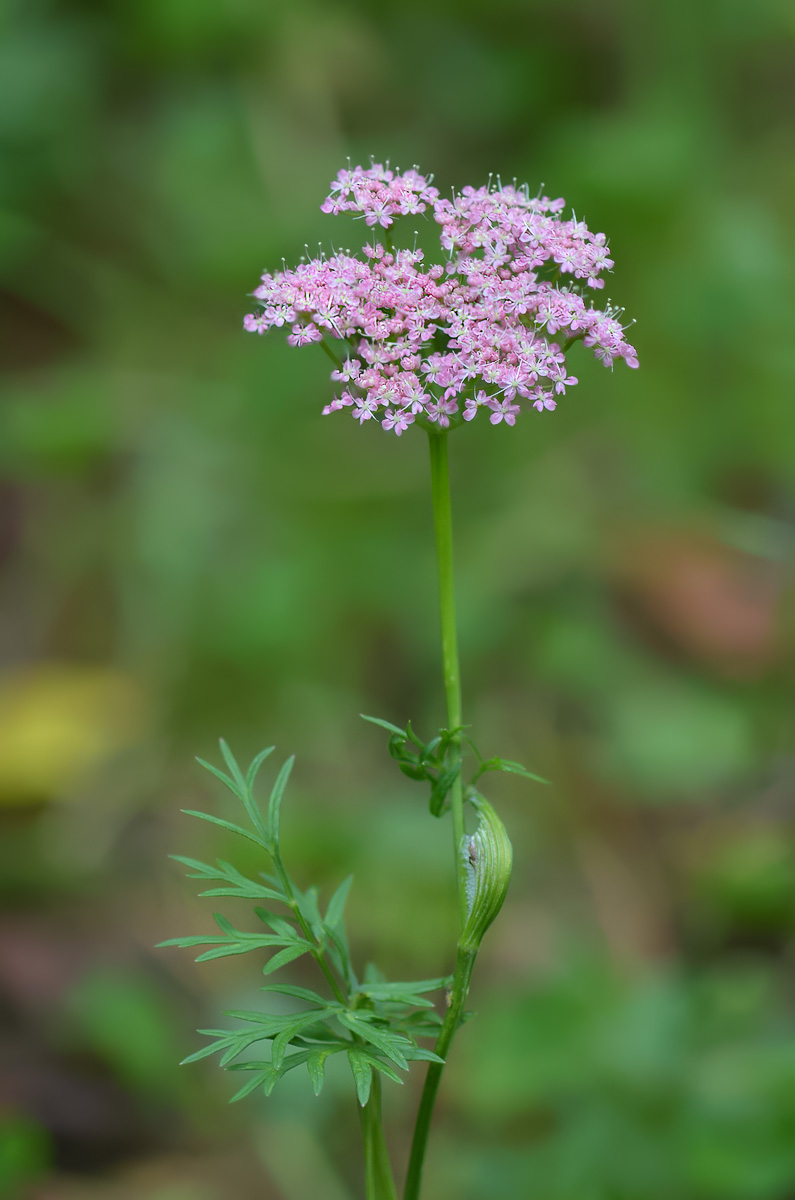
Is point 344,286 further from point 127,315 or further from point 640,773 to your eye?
point 127,315

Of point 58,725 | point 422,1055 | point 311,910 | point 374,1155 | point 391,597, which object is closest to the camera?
point 422,1055

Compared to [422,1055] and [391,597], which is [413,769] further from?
[391,597]

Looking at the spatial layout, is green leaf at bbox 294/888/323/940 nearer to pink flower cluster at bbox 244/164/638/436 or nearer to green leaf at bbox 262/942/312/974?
green leaf at bbox 262/942/312/974

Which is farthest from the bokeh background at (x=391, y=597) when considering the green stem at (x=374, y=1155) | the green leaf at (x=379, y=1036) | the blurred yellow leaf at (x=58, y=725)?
the green leaf at (x=379, y=1036)

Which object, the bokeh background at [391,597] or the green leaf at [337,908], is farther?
the bokeh background at [391,597]

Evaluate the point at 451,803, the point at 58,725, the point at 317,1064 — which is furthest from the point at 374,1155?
the point at 58,725

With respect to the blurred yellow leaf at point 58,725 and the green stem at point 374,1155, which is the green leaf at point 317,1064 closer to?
the green stem at point 374,1155

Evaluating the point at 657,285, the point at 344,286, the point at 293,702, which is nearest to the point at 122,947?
the point at 293,702
